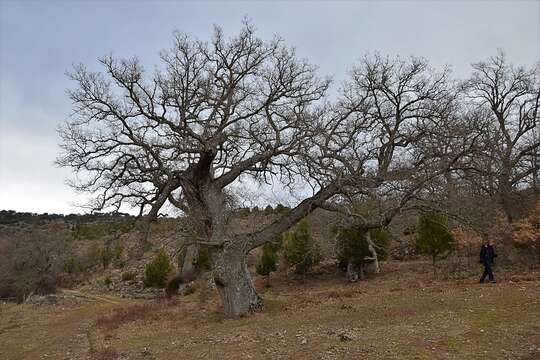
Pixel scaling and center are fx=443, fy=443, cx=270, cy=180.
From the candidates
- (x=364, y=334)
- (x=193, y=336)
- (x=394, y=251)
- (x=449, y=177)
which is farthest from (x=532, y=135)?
(x=193, y=336)

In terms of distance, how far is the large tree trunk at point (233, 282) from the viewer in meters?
13.8

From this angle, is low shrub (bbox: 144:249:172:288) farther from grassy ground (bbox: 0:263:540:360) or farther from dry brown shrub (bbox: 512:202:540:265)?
dry brown shrub (bbox: 512:202:540:265)

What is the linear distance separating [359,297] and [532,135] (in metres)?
15.6

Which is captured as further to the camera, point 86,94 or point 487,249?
point 487,249

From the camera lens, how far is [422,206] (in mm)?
12898

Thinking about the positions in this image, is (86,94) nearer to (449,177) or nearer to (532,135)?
(449,177)

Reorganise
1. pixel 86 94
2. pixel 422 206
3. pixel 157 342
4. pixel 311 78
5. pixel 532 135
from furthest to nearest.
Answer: pixel 532 135
pixel 311 78
pixel 86 94
pixel 422 206
pixel 157 342

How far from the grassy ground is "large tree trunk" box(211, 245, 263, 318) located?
19.4 inches

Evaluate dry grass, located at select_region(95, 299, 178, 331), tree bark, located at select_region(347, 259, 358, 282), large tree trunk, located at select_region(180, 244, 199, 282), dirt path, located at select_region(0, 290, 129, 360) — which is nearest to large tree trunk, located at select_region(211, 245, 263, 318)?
dry grass, located at select_region(95, 299, 178, 331)

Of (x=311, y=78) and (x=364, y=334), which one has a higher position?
(x=311, y=78)

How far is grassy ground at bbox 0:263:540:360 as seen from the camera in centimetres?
853

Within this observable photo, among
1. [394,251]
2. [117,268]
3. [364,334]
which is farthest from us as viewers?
[117,268]

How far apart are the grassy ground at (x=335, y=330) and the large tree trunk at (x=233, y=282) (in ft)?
1.62

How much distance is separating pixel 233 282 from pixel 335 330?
14.4 feet
